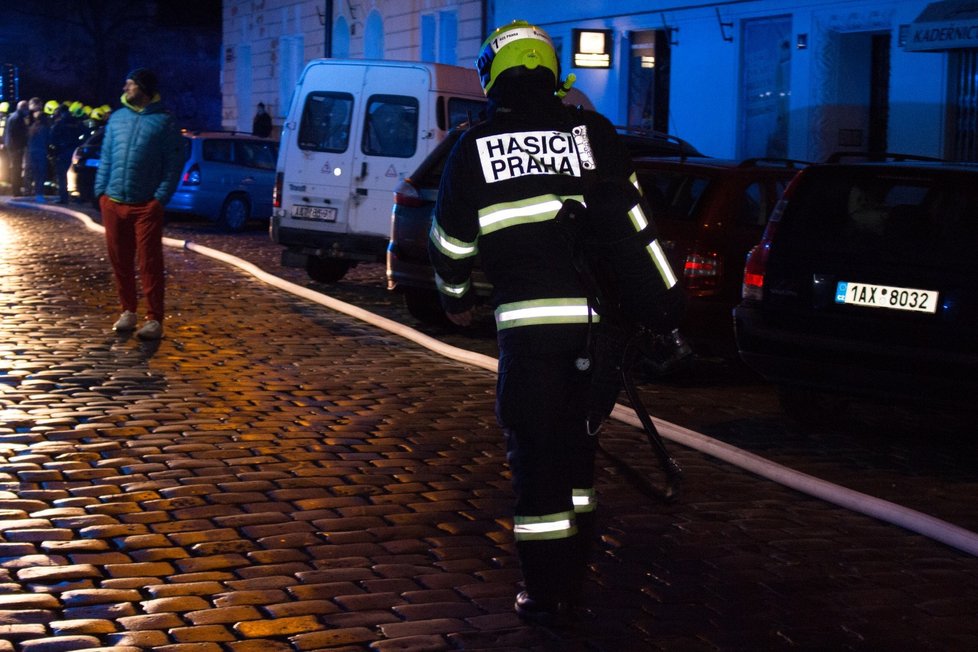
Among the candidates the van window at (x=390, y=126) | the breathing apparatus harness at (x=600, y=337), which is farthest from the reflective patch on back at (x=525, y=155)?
the van window at (x=390, y=126)

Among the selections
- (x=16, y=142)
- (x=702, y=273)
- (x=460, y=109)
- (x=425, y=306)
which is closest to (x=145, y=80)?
(x=425, y=306)

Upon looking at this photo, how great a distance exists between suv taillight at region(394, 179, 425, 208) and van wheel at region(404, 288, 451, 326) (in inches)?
31.5

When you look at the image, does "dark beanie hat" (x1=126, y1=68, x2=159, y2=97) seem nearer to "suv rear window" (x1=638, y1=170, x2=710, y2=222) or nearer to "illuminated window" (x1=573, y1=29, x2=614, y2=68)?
"suv rear window" (x1=638, y1=170, x2=710, y2=222)

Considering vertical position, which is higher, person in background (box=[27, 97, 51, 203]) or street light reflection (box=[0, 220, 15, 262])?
person in background (box=[27, 97, 51, 203])

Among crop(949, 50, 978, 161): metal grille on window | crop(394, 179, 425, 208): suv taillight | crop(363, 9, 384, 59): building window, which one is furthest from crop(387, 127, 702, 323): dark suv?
crop(363, 9, 384, 59): building window

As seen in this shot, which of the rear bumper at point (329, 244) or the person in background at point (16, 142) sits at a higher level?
the person in background at point (16, 142)

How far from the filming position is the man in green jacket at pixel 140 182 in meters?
11.5

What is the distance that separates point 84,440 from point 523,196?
365cm

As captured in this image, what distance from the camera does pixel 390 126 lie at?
15422 millimetres

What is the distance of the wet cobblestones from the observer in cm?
507

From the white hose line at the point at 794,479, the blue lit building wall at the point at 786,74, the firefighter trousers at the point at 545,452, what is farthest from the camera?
the blue lit building wall at the point at 786,74

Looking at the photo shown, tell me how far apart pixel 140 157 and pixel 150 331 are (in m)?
1.25

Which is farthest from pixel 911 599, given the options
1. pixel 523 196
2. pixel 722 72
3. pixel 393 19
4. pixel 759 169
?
pixel 393 19

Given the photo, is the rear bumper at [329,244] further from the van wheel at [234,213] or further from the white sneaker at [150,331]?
the van wheel at [234,213]
